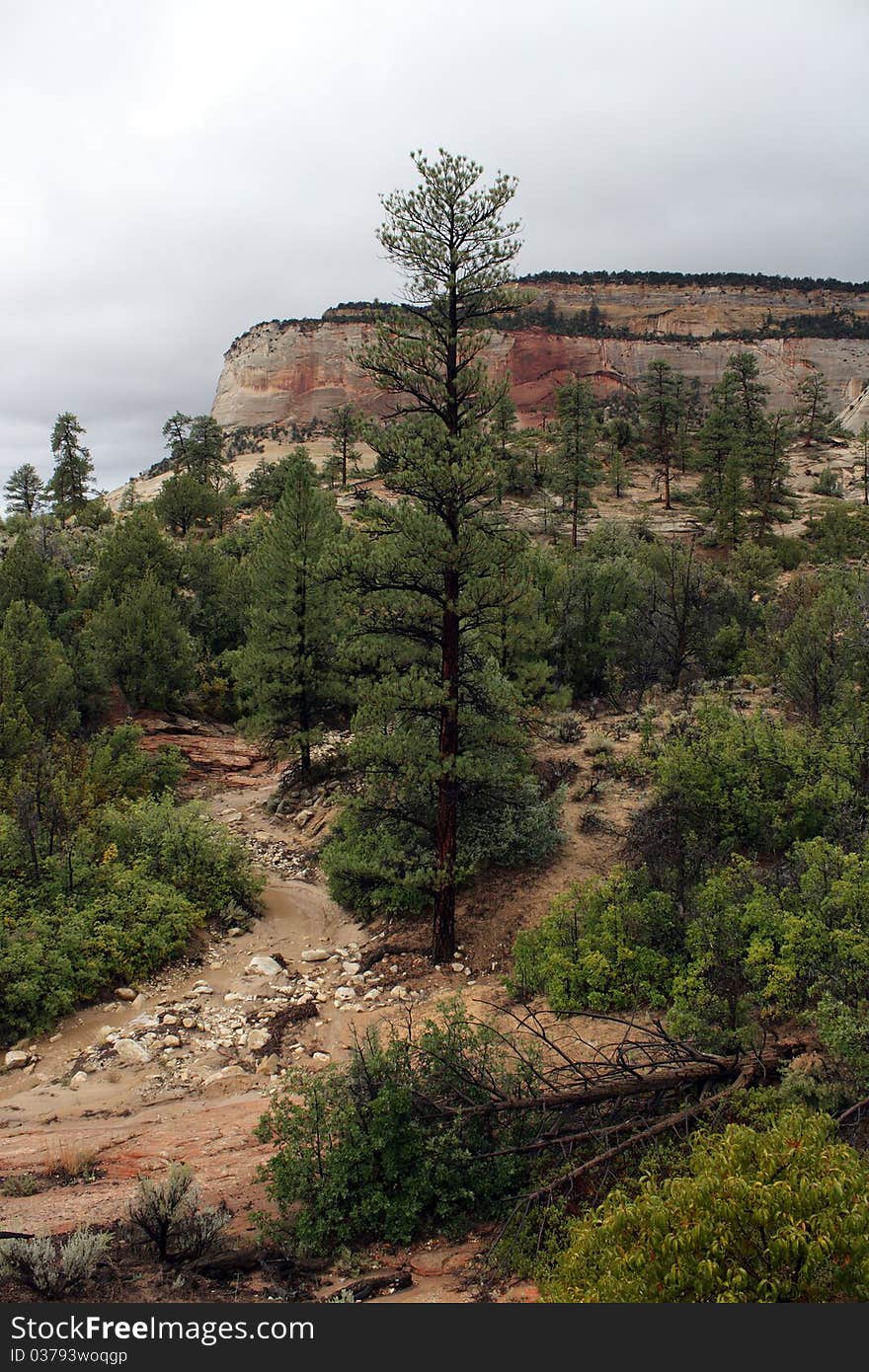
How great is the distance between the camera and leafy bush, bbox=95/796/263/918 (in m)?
12.2

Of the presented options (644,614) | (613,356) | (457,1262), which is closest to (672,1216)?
(457,1262)

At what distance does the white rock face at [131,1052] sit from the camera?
8617 millimetres

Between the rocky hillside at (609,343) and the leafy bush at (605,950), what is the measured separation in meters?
72.8

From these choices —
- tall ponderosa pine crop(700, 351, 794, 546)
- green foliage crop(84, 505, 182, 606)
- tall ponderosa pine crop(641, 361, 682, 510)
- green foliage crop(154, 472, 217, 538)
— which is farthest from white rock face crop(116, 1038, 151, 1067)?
tall ponderosa pine crop(641, 361, 682, 510)

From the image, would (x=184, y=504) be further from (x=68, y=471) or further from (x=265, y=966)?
(x=265, y=966)

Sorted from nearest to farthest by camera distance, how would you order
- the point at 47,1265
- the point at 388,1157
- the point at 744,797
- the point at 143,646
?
the point at 47,1265, the point at 388,1157, the point at 744,797, the point at 143,646

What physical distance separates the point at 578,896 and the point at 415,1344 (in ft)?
19.7

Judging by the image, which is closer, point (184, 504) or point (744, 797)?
point (744, 797)

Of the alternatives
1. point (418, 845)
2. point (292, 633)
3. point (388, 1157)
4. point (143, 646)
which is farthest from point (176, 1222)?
point (143, 646)

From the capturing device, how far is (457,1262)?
4809 millimetres

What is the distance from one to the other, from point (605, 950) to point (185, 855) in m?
7.77

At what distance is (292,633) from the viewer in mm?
19375

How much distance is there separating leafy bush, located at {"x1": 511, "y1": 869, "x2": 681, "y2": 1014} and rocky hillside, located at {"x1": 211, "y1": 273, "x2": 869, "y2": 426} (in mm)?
72779

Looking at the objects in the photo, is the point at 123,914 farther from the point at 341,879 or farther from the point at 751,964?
the point at 751,964
